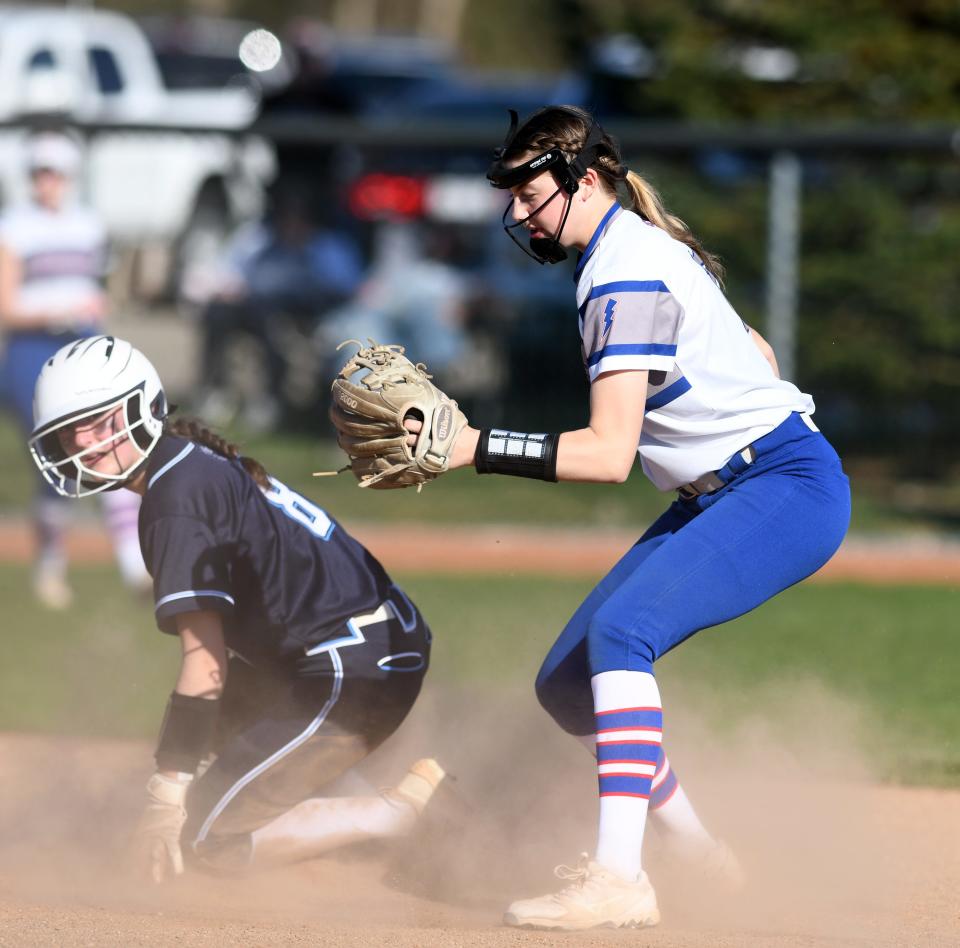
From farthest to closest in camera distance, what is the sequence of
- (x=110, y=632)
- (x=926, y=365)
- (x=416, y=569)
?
(x=926, y=365)
(x=416, y=569)
(x=110, y=632)

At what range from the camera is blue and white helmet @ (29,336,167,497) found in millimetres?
4555

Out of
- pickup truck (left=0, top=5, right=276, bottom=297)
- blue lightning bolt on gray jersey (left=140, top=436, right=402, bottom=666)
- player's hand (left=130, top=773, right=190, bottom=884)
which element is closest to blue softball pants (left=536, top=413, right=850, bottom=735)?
blue lightning bolt on gray jersey (left=140, top=436, right=402, bottom=666)

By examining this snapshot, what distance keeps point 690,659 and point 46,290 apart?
164 inches

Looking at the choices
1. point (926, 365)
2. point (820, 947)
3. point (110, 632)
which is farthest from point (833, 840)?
point (926, 365)

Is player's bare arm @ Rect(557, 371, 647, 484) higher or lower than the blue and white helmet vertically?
higher

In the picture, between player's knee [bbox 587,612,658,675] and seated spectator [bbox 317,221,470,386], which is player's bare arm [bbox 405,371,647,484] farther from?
seated spectator [bbox 317,221,470,386]

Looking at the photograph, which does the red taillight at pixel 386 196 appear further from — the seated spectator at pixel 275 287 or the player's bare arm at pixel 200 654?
the player's bare arm at pixel 200 654

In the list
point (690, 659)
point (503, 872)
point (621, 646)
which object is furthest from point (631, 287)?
point (690, 659)

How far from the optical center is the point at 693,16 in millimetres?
12750

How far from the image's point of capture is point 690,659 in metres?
7.94

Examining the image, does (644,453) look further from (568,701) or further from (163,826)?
(163,826)

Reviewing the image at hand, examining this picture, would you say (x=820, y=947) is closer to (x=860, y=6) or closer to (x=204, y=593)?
(x=204, y=593)

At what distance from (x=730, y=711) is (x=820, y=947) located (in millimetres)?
2950

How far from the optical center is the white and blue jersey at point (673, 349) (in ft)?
13.1
